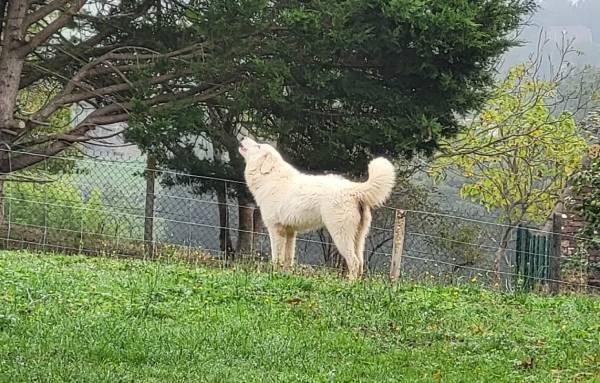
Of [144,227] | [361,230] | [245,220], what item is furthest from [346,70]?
[361,230]

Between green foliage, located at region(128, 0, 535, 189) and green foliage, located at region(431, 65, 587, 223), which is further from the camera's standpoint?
green foliage, located at region(431, 65, 587, 223)

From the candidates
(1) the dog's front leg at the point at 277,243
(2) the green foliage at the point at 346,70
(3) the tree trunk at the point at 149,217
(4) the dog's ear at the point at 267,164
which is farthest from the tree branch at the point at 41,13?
(1) the dog's front leg at the point at 277,243

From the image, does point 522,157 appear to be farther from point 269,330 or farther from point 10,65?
point 269,330

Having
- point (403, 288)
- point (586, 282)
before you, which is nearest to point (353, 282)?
point (403, 288)

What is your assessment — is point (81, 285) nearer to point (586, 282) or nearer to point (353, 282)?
point (353, 282)

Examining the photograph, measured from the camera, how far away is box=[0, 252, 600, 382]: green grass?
16.2 ft

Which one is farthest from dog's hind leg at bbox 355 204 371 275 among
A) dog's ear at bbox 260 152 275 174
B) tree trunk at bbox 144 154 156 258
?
tree trunk at bbox 144 154 156 258

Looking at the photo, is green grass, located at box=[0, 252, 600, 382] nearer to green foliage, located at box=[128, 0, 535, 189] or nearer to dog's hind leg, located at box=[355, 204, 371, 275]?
dog's hind leg, located at box=[355, 204, 371, 275]

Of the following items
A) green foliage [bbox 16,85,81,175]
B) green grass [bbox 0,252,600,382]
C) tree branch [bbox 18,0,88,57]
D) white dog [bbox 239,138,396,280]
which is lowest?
green grass [bbox 0,252,600,382]

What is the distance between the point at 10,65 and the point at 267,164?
7.17 m

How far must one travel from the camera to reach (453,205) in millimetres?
28125

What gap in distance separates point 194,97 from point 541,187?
1519 cm

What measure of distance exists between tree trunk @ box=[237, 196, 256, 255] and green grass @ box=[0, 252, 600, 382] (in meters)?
7.86

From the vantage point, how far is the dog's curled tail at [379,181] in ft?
32.6
